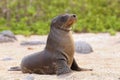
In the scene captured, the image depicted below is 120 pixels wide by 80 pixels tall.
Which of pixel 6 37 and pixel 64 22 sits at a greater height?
pixel 64 22

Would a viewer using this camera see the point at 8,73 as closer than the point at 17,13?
Yes

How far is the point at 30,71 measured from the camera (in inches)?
268

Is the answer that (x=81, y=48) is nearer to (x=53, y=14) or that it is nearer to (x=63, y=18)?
(x=63, y=18)

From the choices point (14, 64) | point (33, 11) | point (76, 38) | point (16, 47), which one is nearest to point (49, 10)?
point (33, 11)

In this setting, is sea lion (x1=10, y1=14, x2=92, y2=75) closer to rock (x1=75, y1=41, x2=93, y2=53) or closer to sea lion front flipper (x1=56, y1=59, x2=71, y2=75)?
sea lion front flipper (x1=56, y1=59, x2=71, y2=75)

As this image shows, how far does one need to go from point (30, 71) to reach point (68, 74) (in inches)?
27.4

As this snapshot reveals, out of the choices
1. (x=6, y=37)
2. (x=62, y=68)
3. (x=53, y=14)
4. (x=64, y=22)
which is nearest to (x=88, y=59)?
(x=64, y=22)

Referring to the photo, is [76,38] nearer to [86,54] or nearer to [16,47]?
[16,47]

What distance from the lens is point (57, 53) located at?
21.7ft

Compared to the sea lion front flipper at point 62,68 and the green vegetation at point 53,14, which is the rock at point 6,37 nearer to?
the green vegetation at point 53,14

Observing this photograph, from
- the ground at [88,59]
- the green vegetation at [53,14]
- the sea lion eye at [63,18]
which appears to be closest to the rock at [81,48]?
the ground at [88,59]

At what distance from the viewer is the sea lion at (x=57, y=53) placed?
656 centimetres

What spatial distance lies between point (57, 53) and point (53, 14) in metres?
8.84

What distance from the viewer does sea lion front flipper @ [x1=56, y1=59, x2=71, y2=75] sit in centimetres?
638
